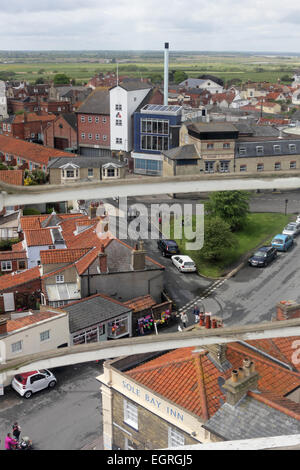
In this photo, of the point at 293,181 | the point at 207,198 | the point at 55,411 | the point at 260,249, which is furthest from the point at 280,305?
the point at 207,198

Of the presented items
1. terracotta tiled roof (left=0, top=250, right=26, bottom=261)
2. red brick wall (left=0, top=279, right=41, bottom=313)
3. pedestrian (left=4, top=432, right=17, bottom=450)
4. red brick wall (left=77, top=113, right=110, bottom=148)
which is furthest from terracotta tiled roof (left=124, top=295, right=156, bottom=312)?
red brick wall (left=77, top=113, right=110, bottom=148)

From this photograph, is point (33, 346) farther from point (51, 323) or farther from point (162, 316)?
point (162, 316)

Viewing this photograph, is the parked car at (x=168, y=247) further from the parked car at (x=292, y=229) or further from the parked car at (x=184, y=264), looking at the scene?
the parked car at (x=292, y=229)

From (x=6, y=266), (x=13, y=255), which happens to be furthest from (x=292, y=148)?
(x=6, y=266)

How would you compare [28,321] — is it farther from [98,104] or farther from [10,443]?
[98,104]

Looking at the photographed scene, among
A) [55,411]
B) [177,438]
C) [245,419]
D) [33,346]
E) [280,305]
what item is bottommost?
[55,411]

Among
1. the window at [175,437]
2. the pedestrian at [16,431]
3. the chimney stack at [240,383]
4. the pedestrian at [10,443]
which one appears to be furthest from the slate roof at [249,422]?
the pedestrian at [16,431]

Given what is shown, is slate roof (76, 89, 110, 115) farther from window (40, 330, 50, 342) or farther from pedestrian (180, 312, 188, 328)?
window (40, 330, 50, 342)
